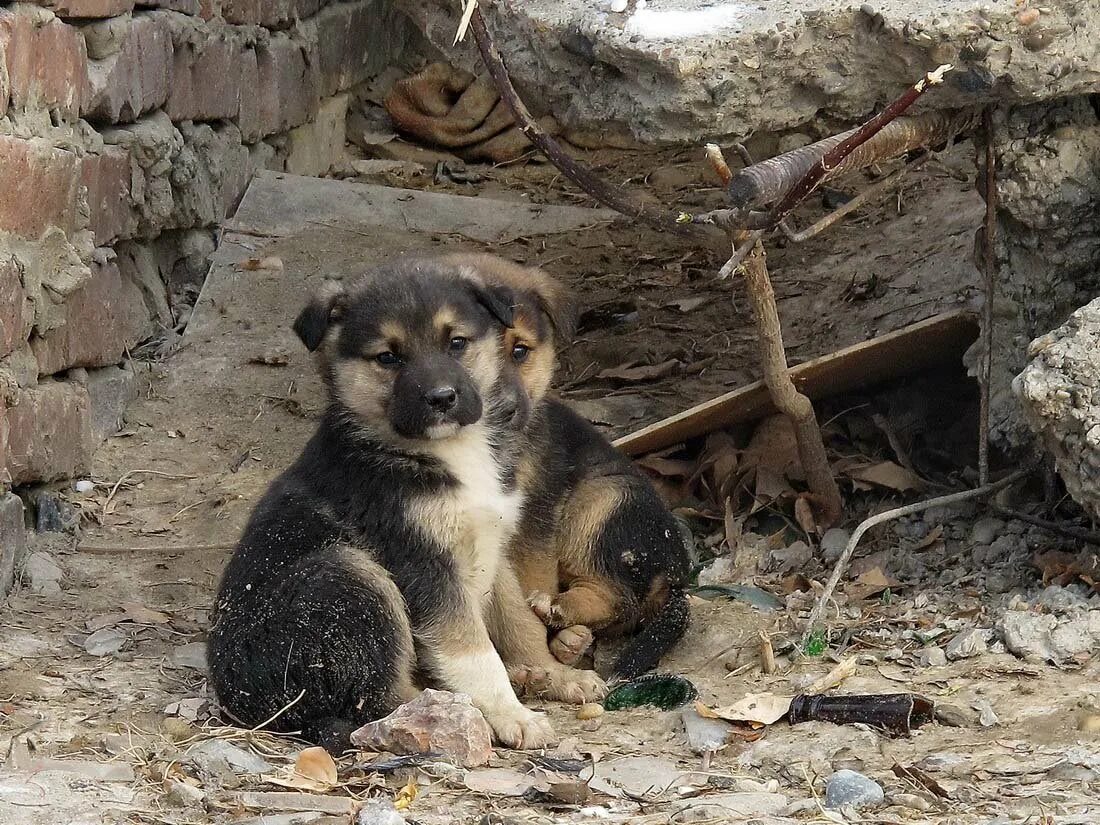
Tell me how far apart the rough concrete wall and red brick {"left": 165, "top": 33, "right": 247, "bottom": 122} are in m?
3.55

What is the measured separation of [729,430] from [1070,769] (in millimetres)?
2583

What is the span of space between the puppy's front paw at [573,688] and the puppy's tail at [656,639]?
103 mm

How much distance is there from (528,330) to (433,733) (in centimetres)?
Result: 143

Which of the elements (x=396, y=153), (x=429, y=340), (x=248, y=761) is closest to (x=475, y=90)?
(x=396, y=153)

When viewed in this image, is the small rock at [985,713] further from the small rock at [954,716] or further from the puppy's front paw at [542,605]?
the puppy's front paw at [542,605]

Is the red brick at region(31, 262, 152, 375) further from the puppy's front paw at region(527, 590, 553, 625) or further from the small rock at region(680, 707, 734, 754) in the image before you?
the small rock at region(680, 707, 734, 754)

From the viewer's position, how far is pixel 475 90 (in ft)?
29.4

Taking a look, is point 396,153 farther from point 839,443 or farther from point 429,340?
point 429,340

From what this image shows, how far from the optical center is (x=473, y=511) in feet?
13.6

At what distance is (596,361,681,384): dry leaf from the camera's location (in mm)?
6316

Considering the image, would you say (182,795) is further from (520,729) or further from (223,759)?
(520,729)

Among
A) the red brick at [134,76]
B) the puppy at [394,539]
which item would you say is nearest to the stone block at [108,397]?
the red brick at [134,76]

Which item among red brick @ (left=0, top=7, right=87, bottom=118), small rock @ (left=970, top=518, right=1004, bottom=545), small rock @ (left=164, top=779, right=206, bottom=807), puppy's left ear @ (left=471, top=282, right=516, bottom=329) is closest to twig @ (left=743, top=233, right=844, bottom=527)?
small rock @ (left=970, top=518, right=1004, bottom=545)

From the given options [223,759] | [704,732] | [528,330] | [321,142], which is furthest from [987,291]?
[321,142]
